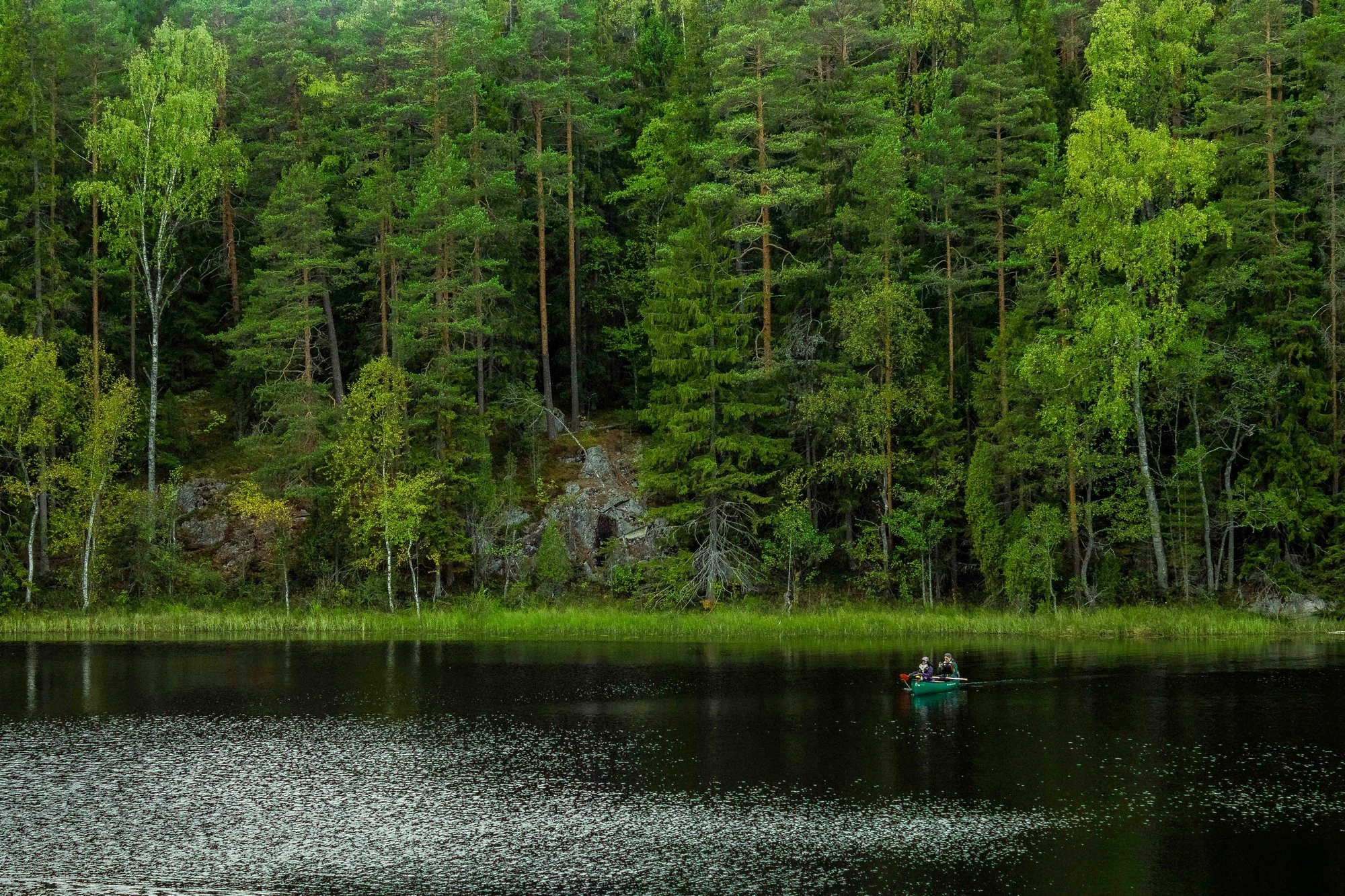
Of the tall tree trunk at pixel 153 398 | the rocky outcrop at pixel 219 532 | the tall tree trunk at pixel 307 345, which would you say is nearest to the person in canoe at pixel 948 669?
the tall tree trunk at pixel 307 345

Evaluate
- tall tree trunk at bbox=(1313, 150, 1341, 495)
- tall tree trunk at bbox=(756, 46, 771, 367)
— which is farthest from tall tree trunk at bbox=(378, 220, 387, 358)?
tall tree trunk at bbox=(1313, 150, 1341, 495)

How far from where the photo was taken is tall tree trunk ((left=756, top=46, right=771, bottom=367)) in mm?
60000

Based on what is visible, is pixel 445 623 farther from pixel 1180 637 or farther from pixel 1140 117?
pixel 1140 117

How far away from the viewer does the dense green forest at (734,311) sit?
2126 inches

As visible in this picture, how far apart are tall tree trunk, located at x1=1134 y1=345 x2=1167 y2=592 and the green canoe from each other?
1936 cm

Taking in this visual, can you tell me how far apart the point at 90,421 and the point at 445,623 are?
20.0 metres

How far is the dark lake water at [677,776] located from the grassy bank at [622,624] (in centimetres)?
623

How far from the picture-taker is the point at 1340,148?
52969mm

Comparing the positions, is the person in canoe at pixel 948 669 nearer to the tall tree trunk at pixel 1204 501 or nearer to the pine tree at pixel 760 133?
the tall tree trunk at pixel 1204 501

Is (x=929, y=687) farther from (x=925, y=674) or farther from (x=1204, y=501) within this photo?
(x=1204, y=501)

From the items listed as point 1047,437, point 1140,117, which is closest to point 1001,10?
Answer: point 1140,117

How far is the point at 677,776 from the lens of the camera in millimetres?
28531

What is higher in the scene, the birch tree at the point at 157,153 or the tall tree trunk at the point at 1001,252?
the birch tree at the point at 157,153

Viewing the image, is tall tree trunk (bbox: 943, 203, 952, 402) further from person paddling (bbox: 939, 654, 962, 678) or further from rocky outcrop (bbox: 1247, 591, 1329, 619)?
person paddling (bbox: 939, 654, 962, 678)
